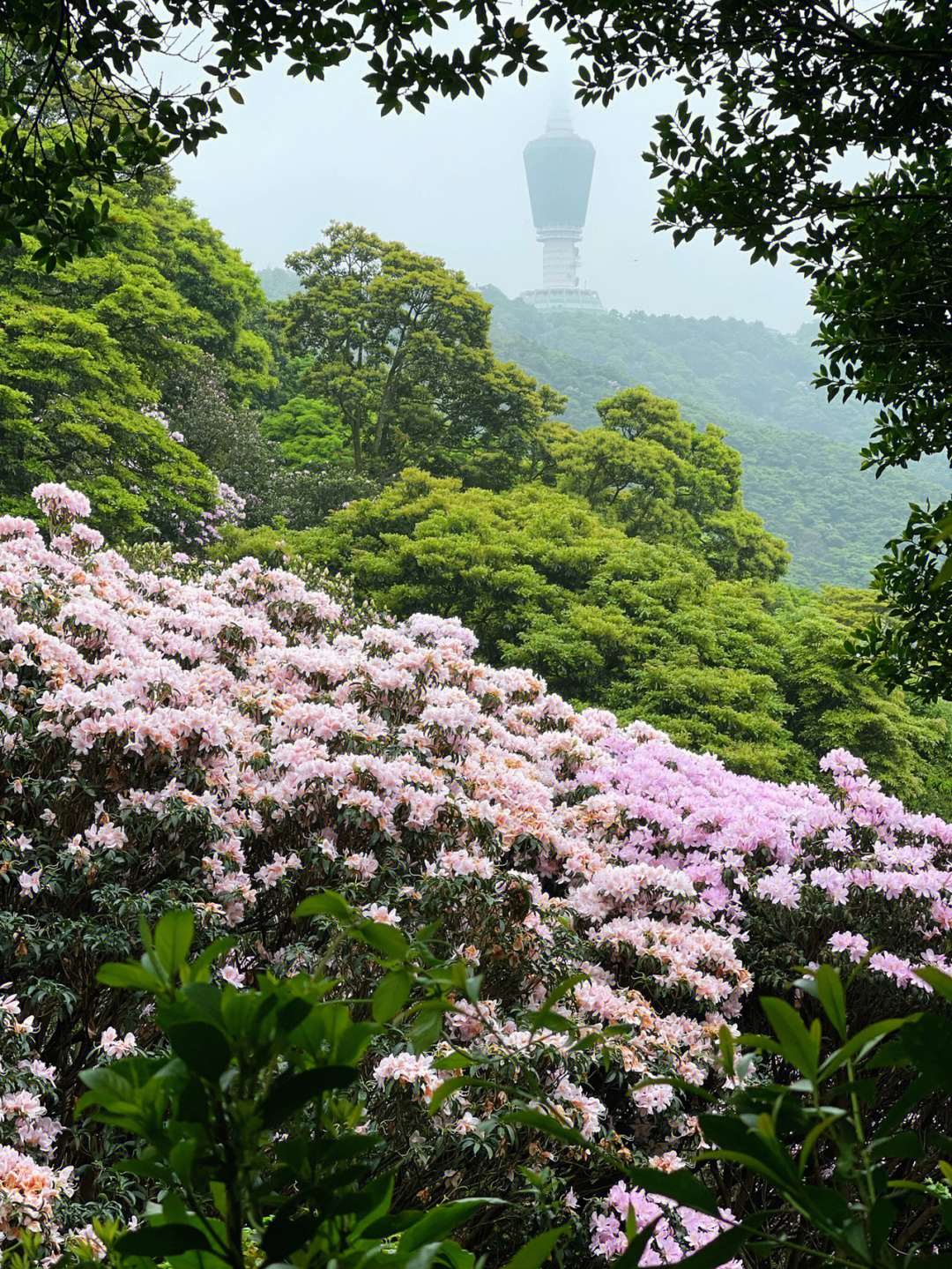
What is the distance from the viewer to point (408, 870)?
3.73 m

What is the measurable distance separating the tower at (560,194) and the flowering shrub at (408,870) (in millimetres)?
133406

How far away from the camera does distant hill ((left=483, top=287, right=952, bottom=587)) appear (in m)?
48.1

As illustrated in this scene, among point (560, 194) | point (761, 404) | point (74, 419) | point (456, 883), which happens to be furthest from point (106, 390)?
point (560, 194)

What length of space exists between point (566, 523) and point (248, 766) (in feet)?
29.6

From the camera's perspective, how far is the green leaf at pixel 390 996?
0.59 m

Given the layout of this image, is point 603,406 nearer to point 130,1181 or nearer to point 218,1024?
point 130,1181

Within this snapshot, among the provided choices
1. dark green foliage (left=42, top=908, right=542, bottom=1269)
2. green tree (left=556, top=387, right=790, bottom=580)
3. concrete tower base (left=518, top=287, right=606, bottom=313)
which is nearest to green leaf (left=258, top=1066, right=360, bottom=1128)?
dark green foliage (left=42, top=908, right=542, bottom=1269)

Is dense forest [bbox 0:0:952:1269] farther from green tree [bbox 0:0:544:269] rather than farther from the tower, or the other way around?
the tower

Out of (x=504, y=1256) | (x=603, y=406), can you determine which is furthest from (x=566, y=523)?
(x=504, y=1256)

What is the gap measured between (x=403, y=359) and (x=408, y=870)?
21.5 metres

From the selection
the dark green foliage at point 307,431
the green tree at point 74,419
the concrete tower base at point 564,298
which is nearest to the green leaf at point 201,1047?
the green tree at point 74,419

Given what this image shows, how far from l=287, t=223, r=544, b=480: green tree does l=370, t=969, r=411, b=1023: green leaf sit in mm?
21096

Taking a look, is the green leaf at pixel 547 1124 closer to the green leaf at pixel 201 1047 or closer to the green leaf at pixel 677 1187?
the green leaf at pixel 677 1187

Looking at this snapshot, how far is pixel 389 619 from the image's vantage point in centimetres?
853
